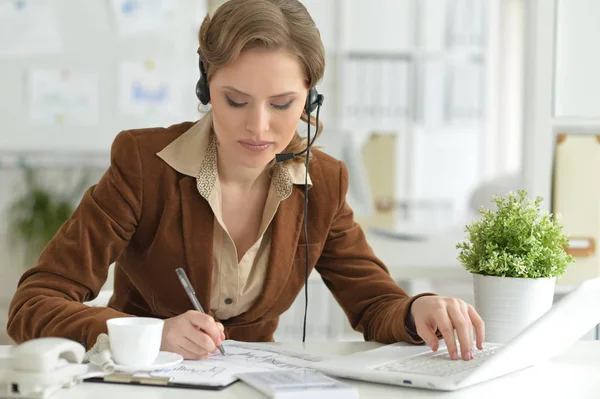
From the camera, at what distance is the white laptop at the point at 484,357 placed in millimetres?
982

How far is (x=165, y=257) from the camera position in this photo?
1.40 meters

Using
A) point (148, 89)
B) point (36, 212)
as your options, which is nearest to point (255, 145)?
point (148, 89)

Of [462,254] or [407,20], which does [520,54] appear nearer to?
[407,20]

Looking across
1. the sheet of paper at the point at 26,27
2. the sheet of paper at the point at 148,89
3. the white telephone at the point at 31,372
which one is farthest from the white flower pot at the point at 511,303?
the sheet of paper at the point at 26,27

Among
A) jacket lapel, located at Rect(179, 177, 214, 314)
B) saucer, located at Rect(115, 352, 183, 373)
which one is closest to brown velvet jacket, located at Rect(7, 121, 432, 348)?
jacket lapel, located at Rect(179, 177, 214, 314)

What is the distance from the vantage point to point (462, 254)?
1332 millimetres

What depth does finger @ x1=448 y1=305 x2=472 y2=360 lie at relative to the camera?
111 cm

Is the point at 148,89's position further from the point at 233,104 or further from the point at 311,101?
the point at 233,104

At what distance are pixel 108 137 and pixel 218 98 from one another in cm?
282

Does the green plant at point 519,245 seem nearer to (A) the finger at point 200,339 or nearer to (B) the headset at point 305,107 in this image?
(B) the headset at point 305,107

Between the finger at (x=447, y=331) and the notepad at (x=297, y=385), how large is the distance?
0.22 meters

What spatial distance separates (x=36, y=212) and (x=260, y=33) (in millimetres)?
2949

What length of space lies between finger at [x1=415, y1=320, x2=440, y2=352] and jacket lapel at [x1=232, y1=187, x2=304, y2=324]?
0.31m

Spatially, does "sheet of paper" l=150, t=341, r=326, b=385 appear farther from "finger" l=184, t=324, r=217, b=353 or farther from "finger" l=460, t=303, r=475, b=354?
"finger" l=460, t=303, r=475, b=354
